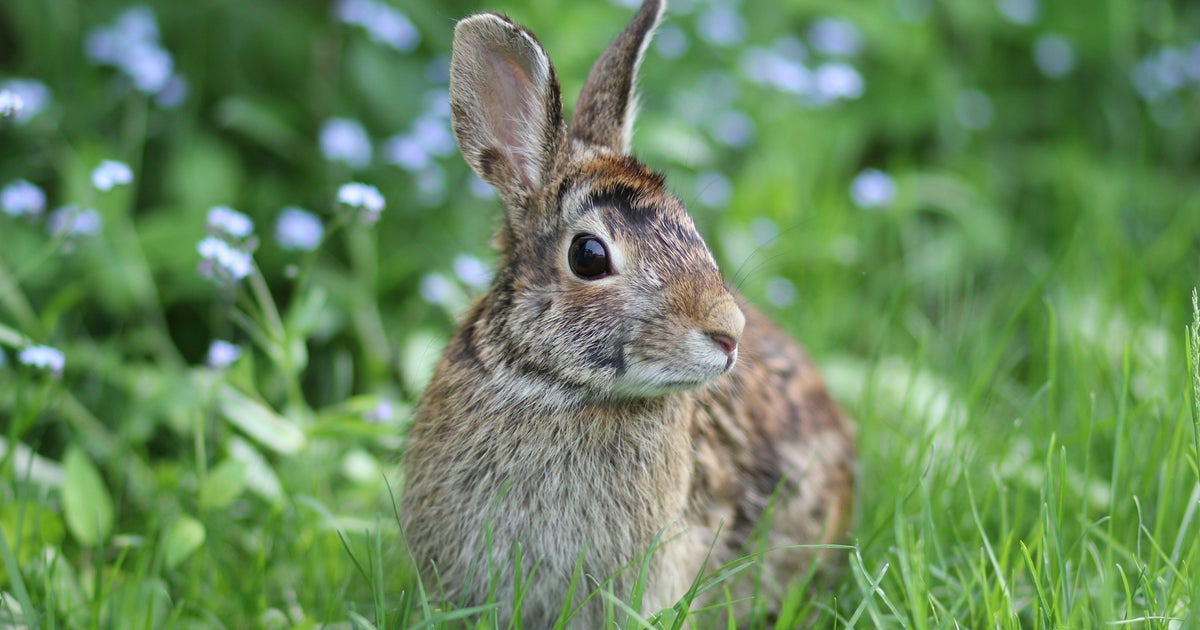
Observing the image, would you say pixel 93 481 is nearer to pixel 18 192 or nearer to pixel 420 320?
pixel 18 192

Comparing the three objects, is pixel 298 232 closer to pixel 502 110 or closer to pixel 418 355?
pixel 418 355

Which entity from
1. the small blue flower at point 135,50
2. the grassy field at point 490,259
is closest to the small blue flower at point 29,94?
the grassy field at point 490,259

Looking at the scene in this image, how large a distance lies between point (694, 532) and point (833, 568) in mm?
590

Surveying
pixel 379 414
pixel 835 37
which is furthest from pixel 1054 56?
pixel 379 414

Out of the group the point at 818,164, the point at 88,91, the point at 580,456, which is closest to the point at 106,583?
the point at 580,456

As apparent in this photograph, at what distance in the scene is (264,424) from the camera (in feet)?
10.9

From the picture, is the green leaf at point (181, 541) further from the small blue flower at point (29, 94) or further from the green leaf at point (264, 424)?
the small blue flower at point (29, 94)

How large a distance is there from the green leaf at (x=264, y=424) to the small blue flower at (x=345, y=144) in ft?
3.95

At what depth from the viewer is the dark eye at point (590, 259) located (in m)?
2.69

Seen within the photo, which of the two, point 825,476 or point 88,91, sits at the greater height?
point 88,91

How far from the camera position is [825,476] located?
11.3ft

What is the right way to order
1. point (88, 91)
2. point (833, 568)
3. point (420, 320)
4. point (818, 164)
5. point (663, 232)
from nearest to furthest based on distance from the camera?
point (663, 232) < point (833, 568) < point (420, 320) < point (88, 91) < point (818, 164)

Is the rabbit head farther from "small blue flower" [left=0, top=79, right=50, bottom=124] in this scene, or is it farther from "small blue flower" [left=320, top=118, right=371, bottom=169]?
"small blue flower" [left=0, top=79, right=50, bottom=124]

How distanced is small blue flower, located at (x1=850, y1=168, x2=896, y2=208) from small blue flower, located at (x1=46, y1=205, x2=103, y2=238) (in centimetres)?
281
